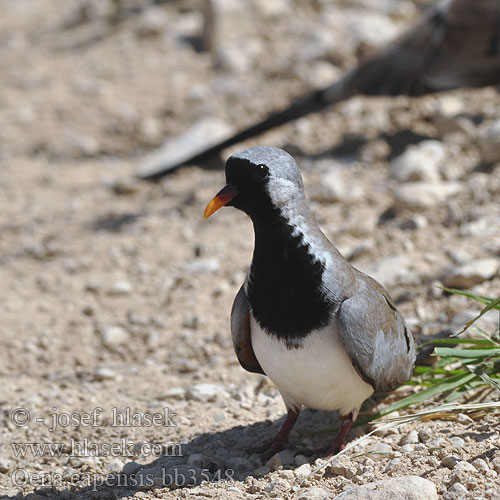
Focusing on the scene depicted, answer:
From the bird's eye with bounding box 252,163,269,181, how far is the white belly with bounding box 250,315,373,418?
64 cm

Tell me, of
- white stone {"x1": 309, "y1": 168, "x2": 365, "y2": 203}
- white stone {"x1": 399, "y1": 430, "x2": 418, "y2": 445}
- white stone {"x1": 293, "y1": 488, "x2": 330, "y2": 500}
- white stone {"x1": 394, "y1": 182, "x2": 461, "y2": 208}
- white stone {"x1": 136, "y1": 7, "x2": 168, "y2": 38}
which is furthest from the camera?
white stone {"x1": 136, "y1": 7, "x2": 168, "y2": 38}

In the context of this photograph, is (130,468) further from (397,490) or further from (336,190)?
(336,190)

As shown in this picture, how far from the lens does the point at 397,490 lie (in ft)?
9.48

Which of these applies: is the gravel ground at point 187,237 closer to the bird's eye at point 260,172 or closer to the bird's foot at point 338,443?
the bird's foot at point 338,443

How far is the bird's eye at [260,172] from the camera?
3.17 metres

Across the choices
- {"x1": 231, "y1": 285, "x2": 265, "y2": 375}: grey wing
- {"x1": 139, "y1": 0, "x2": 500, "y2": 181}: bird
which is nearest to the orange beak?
{"x1": 231, "y1": 285, "x2": 265, "y2": 375}: grey wing

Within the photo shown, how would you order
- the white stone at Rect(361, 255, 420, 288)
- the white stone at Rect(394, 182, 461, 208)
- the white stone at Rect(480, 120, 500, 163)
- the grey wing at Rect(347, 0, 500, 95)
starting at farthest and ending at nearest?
the grey wing at Rect(347, 0, 500, 95)
the white stone at Rect(480, 120, 500, 163)
the white stone at Rect(394, 182, 461, 208)
the white stone at Rect(361, 255, 420, 288)

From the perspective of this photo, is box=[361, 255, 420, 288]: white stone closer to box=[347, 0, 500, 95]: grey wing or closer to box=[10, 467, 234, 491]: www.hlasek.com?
box=[10, 467, 234, 491]: www.hlasek.com

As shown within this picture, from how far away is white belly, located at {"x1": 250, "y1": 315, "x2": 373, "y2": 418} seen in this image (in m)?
3.24

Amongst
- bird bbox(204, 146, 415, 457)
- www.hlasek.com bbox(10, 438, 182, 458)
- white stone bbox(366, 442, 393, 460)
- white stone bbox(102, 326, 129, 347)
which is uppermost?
bird bbox(204, 146, 415, 457)

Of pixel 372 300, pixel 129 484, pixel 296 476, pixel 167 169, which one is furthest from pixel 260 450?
pixel 167 169

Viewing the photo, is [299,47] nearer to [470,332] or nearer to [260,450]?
[470,332]

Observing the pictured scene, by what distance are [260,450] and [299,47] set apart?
5.73 metres

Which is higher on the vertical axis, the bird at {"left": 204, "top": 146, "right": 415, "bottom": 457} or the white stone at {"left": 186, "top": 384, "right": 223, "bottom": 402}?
the bird at {"left": 204, "top": 146, "right": 415, "bottom": 457}
